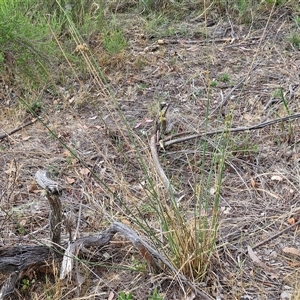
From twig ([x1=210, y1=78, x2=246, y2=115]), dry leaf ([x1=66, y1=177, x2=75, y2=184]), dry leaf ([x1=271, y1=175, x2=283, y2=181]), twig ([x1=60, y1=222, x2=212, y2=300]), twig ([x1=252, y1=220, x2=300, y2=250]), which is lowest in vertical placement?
twig ([x1=210, y1=78, x2=246, y2=115])

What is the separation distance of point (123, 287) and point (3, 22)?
194cm

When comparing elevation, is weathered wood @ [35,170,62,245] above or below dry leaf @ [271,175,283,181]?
above

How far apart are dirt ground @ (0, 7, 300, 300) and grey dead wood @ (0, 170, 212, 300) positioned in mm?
81

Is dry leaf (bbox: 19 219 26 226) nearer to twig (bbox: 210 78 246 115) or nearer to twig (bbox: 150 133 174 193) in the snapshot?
twig (bbox: 150 133 174 193)

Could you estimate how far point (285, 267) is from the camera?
2.07 metres

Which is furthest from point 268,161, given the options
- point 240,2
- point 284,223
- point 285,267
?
point 240,2

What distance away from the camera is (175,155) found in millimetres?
2830

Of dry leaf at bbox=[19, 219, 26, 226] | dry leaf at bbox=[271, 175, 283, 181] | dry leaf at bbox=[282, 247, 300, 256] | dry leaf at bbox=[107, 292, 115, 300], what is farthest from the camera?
dry leaf at bbox=[271, 175, 283, 181]

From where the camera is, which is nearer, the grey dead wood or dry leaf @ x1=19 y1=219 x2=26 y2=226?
the grey dead wood

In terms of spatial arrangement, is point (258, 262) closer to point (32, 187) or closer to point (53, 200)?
point (53, 200)

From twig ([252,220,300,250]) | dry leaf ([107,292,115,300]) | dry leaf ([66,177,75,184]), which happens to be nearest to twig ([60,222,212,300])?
dry leaf ([107,292,115,300])

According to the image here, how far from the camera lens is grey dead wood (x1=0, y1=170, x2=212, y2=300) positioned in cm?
189

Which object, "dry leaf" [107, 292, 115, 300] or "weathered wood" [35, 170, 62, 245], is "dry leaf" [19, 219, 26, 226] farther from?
"dry leaf" [107, 292, 115, 300]

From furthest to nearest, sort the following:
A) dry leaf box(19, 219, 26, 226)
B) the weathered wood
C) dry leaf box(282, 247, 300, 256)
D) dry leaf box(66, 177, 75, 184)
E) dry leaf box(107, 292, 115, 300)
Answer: dry leaf box(66, 177, 75, 184) → dry leaf box(19, 219, 26, 226) → dry leaf box(282, 247, 300, 256) → dry leaf box(107, 292, 115, 300) → the weathered wood
